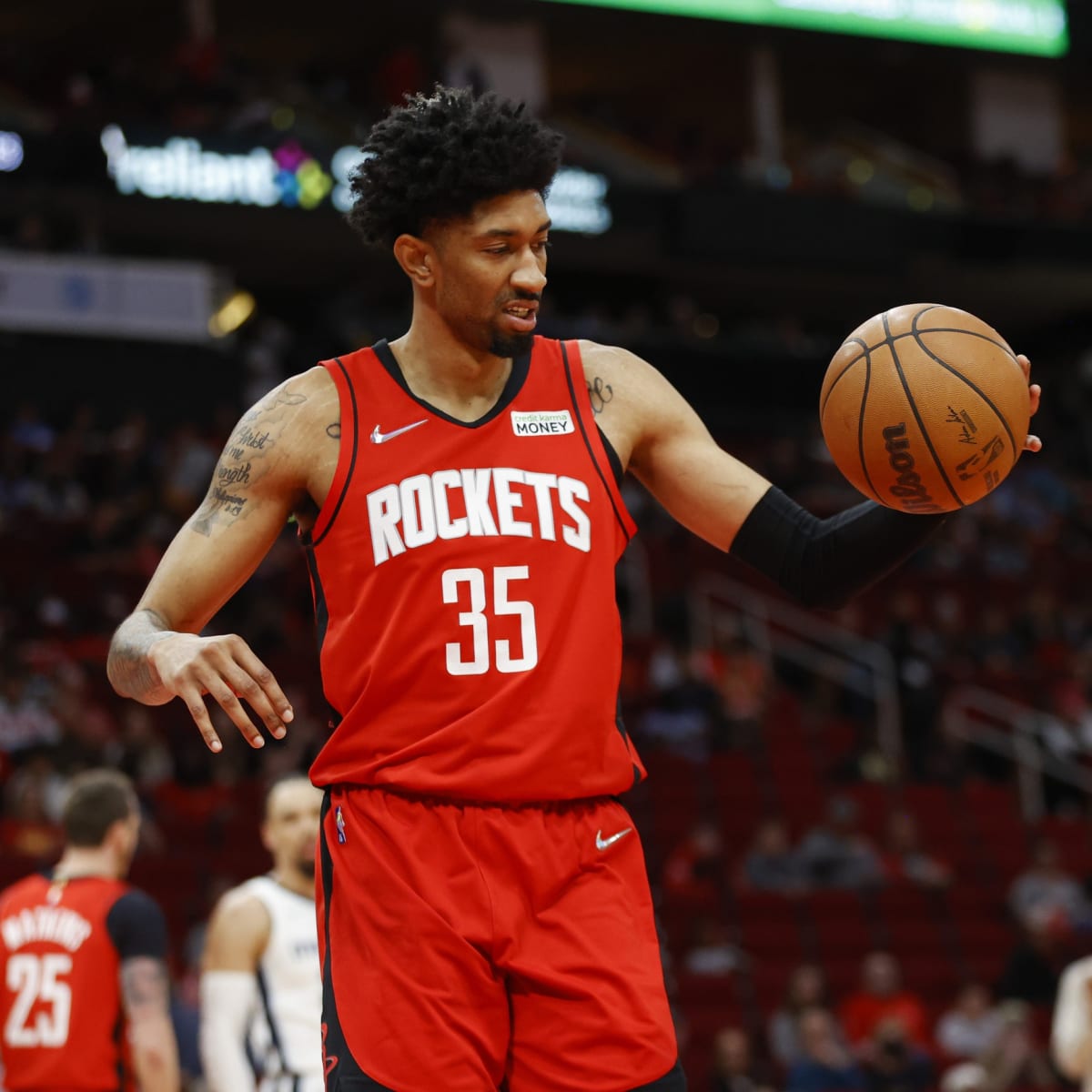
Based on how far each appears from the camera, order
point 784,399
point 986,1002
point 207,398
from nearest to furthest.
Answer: point 986,1002 < point 207,398 < point 784,399

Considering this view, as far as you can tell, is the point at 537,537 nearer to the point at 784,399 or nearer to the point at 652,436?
the point at 652,436

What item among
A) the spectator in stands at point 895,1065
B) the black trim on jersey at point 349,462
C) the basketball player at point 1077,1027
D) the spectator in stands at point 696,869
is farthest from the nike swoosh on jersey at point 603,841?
the spectator in stands at point 696,869

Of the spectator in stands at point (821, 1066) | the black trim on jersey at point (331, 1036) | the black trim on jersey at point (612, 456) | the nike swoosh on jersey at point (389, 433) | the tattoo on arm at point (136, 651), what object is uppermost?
the nike swoosh on jersey at point (389, 433)

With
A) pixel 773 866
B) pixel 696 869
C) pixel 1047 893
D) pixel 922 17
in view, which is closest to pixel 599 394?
pixel 696 869

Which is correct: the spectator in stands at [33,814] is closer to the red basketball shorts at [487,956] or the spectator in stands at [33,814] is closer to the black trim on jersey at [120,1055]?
the black trim on jersey at [120,1055]

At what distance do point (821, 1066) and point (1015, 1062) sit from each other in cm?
117

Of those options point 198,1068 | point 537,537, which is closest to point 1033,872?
point 198,1068

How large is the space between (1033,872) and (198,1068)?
23.0 ft

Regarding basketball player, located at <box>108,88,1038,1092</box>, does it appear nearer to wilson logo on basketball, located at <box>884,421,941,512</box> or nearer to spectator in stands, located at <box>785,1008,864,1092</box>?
wilson logo on basketball, located at <box>884,421,941,512</box>

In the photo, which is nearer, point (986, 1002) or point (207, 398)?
point (986, 1002)

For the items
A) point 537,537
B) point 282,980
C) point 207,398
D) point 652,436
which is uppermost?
point 207,398

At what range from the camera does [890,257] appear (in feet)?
63.1

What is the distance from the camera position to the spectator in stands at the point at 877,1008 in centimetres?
1066

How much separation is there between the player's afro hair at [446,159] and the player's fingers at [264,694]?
3.05ft
